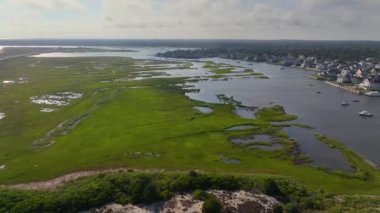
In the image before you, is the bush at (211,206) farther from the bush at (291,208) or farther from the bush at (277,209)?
the bush at (291,208)

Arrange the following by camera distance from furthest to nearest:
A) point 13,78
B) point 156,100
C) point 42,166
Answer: point 13,78, point 156,100, point 42,166

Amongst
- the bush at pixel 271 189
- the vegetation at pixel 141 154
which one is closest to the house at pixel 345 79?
the vegetation at pixel 141 154

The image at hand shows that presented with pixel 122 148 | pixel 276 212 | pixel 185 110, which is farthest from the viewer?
pixel 185 110

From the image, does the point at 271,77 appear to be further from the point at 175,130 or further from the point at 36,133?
the point at 36,133

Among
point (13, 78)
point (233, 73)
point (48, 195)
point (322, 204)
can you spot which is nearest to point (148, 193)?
point (48, 195)

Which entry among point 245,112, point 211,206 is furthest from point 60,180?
point 245,112

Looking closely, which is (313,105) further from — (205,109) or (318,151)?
(318,151)

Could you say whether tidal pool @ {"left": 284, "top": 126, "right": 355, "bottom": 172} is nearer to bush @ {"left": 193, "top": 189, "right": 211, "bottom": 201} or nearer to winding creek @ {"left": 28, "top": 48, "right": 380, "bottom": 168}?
winding creek @ {"left": 28, "top": 48, "right": 380, "bottom": 168}
